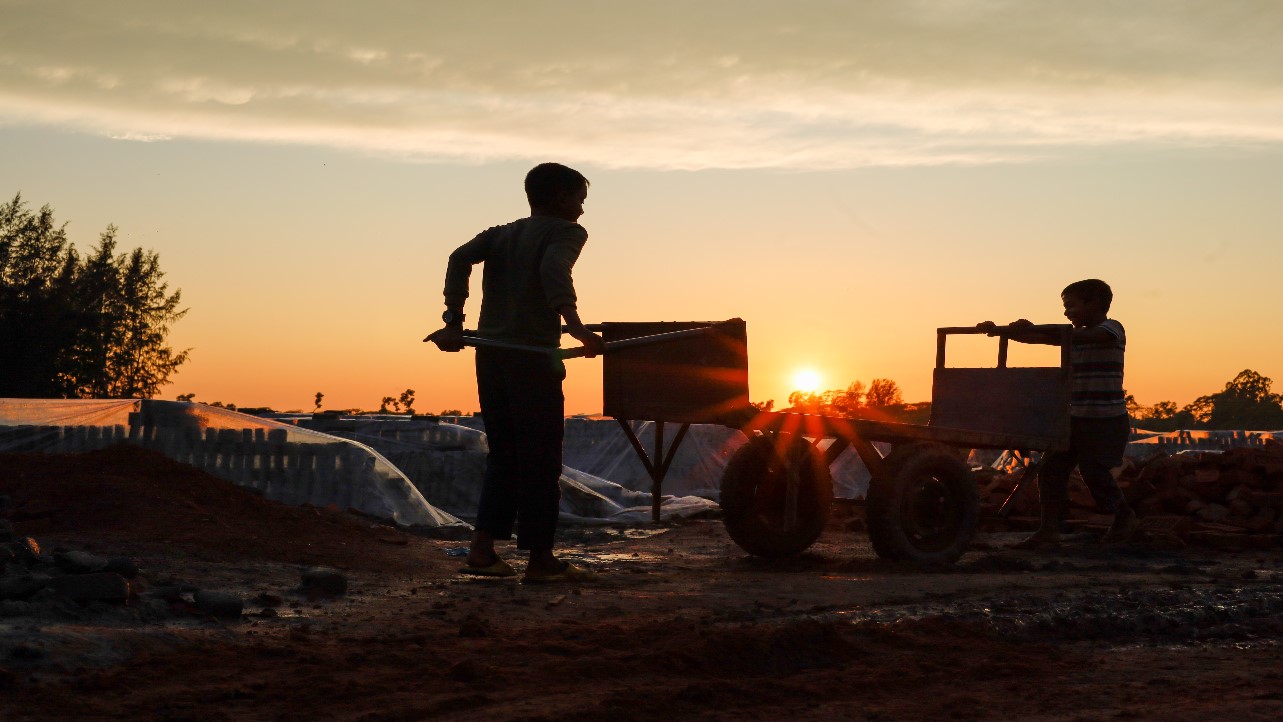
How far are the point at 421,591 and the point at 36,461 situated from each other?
4.49 metres

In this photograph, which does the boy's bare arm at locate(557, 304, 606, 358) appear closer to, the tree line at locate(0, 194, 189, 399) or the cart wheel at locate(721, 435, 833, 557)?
the cart wheel at locate(721, 435, 833, 557)

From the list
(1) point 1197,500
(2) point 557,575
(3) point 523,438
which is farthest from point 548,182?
(1) point 1197,500

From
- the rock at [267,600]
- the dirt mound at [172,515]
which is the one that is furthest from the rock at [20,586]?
the dirt mound at [172,515]

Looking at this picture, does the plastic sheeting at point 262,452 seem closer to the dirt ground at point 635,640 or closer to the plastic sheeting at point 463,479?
the plastic sheeting at point 463,479

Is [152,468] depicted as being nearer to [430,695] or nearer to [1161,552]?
[430,695]

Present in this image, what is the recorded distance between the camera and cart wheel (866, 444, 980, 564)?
6.87 m

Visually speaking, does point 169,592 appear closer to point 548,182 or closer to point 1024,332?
point 548,182

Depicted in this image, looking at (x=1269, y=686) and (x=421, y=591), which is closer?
(x=1269, y=686)

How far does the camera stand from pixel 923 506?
7.16 metres

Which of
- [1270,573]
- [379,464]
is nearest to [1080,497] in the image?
[1270,573]

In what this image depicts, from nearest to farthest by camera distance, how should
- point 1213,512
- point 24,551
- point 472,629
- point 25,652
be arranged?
point 25,652 → point 472,629 → point 24,551 → point 1213,512

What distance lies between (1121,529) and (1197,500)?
225cm

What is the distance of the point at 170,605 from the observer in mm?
4574

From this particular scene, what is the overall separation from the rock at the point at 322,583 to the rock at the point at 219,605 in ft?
2.30
